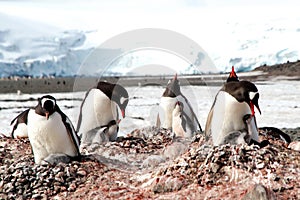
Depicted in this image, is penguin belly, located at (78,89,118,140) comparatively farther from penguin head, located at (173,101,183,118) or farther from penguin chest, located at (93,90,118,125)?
penguin head, located at (173,101,183,118)

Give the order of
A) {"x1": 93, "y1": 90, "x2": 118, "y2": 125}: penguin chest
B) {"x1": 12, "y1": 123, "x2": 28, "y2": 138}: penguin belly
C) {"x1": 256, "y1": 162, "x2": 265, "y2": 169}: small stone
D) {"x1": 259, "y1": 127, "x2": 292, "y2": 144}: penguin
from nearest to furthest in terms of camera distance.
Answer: {"x1": 256, "y1": 162, "x2": 265, "y2": 169}: small stone, {"x1": 93, "y1": 90, "x2": 118, "y2": 125}: penguin chest, {"x1": 259, "y1": 127, "x2": 292, "y2": 144}: penguin, {"x1": 12, "y1": 123, "x2": 28, "y2": 138}: penguin belly

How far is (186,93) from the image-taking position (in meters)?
7.42

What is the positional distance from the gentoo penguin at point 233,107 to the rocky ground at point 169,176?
315 millimetres

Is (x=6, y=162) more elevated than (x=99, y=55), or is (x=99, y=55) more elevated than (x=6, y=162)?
(x=99, y=55)

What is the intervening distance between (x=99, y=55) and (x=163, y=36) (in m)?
0.77

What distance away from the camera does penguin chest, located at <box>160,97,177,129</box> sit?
7582 mm

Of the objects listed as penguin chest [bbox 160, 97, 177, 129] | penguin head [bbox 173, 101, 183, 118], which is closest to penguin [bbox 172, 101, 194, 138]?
penguin head [bbox 173, 101, 183, 118]

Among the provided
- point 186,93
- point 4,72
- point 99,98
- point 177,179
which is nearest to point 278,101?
point 186,93

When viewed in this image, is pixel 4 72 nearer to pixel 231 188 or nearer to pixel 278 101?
pixel 278 101

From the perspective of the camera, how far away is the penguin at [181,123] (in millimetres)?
7363

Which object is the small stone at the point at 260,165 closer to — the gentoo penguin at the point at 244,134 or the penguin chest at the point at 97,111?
the gentoo penguin at the point at 244,134

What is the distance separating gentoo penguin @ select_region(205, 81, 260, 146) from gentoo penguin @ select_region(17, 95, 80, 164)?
63.6 inches

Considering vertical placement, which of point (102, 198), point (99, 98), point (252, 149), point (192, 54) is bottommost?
point (102, 198)

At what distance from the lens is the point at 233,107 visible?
17.6ft
